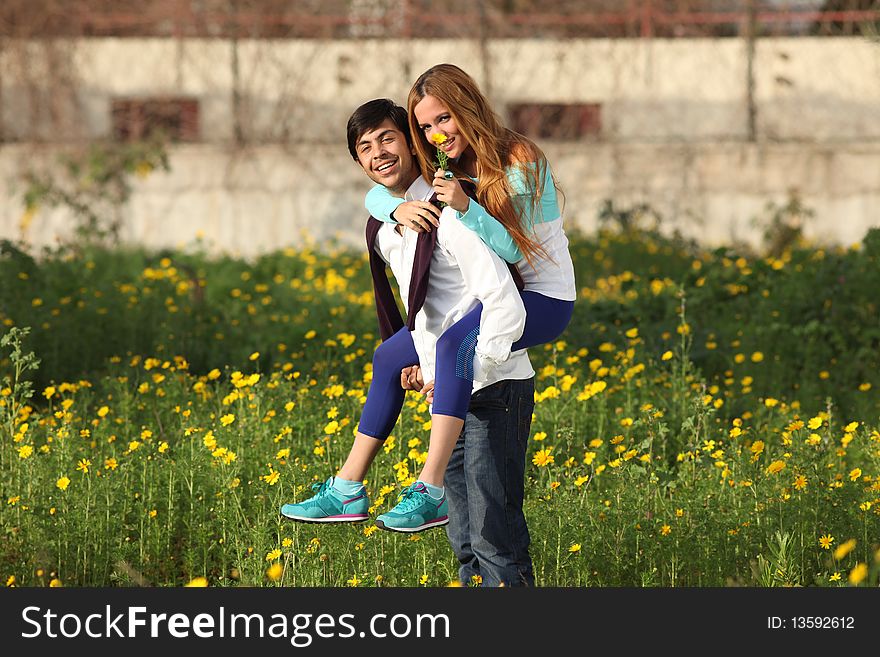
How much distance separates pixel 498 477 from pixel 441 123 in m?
0.89

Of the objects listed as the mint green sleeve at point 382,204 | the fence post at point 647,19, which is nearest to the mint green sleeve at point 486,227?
the mint green sleeve at point 382,204

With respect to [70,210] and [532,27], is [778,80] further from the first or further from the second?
[70,210]

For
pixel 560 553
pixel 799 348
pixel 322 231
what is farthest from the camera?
pixel 322 231

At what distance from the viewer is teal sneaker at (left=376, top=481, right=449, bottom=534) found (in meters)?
2.86

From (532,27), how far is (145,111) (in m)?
3.75

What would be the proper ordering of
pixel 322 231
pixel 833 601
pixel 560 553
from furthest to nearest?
1. pixel 322 231
2. pixel 560 553
3. pixel 833 601

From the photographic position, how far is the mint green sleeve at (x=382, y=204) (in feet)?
10.3

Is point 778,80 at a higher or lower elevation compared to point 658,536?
higher

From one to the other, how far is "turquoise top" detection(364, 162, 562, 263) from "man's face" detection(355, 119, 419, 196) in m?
0.07

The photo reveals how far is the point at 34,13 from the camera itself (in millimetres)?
11633

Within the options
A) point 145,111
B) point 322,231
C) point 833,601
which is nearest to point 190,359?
point 833,601

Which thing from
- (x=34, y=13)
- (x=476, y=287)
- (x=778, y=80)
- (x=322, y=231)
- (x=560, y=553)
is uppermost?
(x=34, y=13)

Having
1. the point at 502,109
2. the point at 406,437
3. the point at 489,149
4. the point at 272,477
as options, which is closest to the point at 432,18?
the point at 502,109

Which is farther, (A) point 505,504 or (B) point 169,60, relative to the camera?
(B) point 169,60
